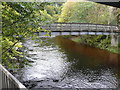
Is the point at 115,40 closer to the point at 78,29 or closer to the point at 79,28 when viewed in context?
the point at 79,28

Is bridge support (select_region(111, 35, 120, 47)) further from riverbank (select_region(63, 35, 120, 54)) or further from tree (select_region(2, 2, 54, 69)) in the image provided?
tree (select_region(2, 2, 54, 69))

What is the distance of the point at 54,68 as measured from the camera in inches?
493

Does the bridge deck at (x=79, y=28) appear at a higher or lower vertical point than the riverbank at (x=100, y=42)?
higher

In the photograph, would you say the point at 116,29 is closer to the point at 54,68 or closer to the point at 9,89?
the point at 54,68

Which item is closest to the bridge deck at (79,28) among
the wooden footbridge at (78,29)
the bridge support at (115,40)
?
the wooden footbridge at (78,29)

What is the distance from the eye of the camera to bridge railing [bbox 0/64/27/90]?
7.77 feet

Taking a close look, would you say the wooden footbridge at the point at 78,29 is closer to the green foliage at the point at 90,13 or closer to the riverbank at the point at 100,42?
the riverbank at the point at 100,42

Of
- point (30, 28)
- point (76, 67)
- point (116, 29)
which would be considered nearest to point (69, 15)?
point (116, 29)

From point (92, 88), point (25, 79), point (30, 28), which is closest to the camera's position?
point (30, 28)

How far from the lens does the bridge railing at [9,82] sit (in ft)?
7.77

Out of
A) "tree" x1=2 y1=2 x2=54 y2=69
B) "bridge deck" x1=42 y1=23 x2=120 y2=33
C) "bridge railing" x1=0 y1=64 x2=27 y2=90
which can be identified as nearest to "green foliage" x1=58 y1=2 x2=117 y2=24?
"bridge deck" x1=42 y1=23 x2=120 y2=33

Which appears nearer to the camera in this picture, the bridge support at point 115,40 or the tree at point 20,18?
the tree at point 20,18

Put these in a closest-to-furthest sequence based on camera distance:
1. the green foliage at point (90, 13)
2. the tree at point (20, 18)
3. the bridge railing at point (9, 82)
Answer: the bridge railing at point (9, 82) → the tree at point (20, 18) → the green foliage at point (90, 13)

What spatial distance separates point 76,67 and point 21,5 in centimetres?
968
